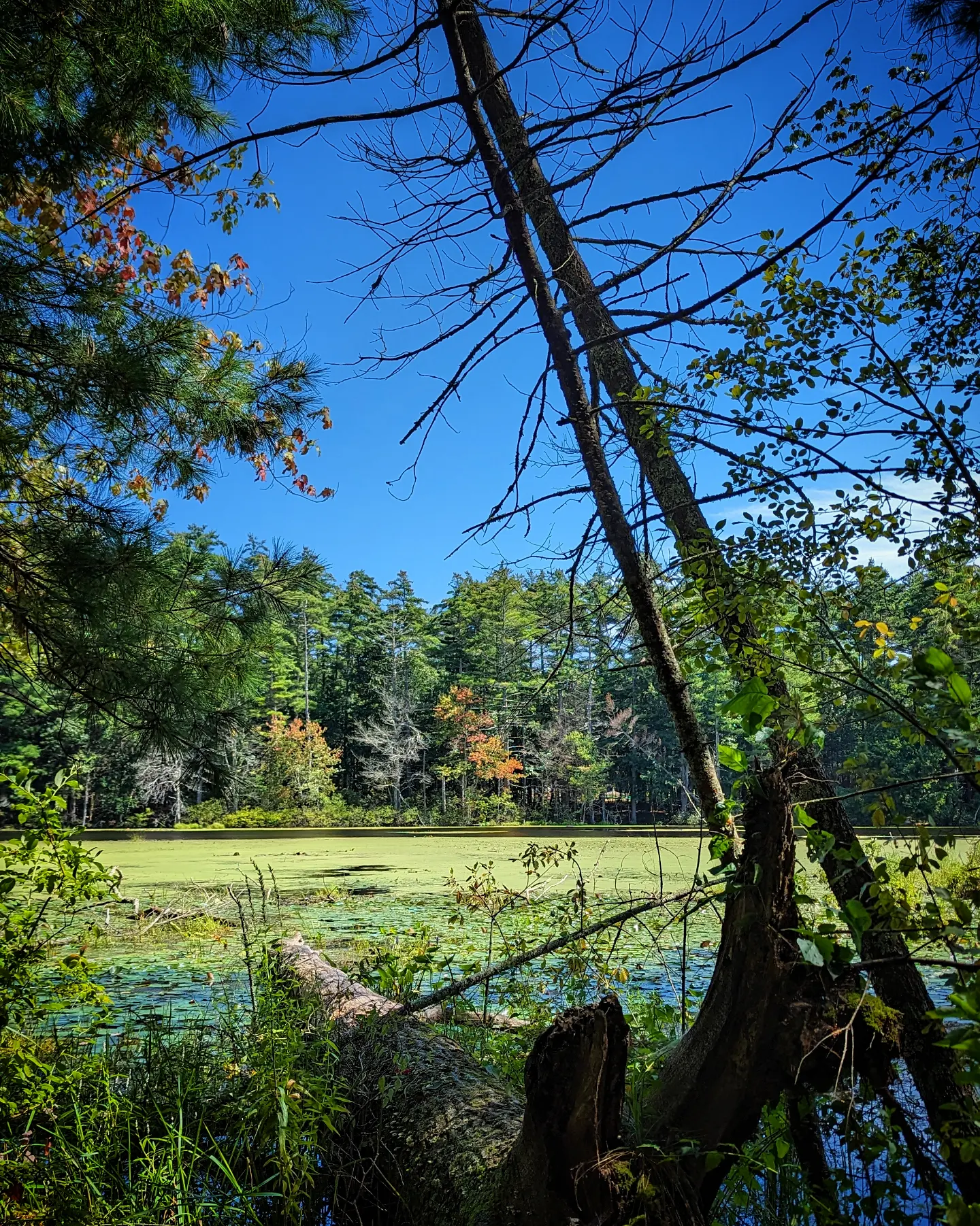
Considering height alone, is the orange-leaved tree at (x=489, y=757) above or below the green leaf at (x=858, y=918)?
above

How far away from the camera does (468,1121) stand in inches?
79.0

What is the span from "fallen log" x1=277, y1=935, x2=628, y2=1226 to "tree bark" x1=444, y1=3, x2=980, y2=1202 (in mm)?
693

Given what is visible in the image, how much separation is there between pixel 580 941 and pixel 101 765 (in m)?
16.7

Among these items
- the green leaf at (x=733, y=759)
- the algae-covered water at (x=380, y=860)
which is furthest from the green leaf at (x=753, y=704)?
the algae-covered water at (x=380, y=860)

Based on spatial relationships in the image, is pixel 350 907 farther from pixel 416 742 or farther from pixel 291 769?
pixel 416 742

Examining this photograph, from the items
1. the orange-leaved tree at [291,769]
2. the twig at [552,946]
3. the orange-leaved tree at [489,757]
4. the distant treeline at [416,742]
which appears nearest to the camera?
the twig at [552,946]

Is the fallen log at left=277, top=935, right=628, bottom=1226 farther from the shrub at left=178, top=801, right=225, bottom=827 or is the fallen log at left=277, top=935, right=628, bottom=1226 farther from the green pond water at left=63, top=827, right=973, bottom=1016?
the shrub at left=178, top=801, right=225, bottom=827

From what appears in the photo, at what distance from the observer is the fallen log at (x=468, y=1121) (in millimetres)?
1362

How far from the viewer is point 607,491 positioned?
2.33 metres

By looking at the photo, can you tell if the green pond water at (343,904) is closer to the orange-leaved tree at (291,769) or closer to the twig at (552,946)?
the twig at (552,946)

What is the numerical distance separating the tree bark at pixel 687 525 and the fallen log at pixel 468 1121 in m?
0.69

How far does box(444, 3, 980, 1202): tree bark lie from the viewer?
1982 millimetres

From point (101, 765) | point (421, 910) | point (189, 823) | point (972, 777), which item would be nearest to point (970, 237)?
point (972, 777)

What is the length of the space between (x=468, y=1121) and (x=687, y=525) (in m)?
1.75
